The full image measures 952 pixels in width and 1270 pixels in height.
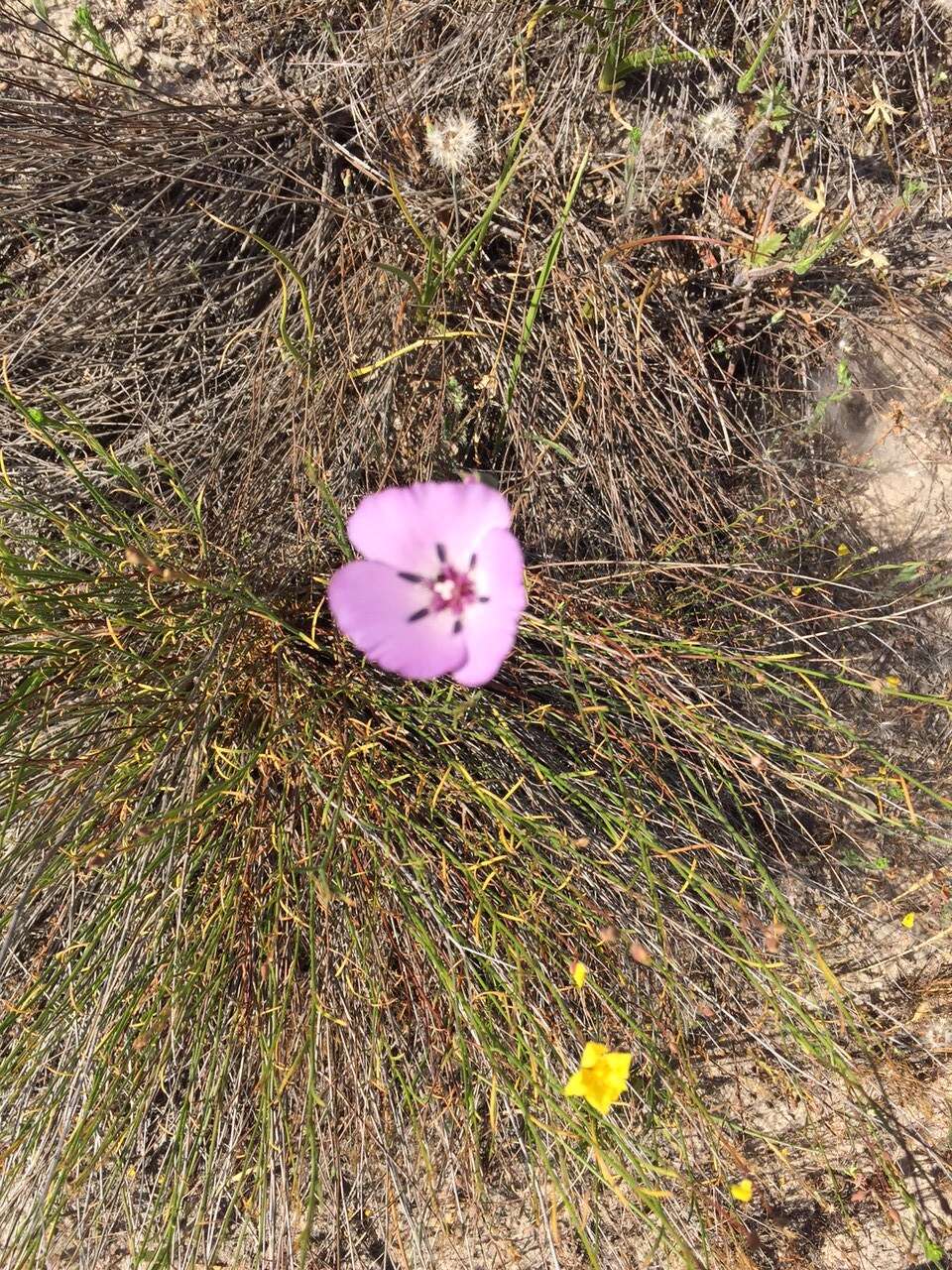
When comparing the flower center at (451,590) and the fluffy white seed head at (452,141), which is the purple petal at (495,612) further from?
the fluffy white seed head at (452,141)

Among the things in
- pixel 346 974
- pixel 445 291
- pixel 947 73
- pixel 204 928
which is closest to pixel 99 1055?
pixel 204 928

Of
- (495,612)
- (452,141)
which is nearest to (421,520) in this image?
(495,612)

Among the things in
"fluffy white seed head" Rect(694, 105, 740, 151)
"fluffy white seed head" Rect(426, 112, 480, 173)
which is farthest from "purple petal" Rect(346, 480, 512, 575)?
"fluffy white seed head" Rect(694, 105, 740, 151)

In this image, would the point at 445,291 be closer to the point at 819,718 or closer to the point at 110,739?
the point at 110,739

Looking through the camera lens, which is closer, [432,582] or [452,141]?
[432,582]

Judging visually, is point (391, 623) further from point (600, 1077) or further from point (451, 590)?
point (600, 1077)
